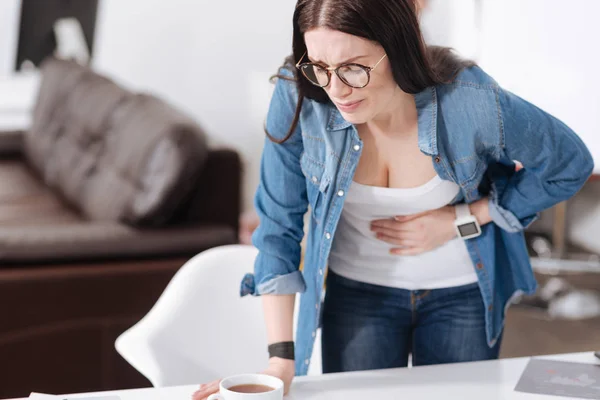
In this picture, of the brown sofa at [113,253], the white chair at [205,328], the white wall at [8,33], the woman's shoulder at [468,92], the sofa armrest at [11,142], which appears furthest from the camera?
the white wall at [8,33]

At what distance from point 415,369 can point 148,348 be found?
0.58 m

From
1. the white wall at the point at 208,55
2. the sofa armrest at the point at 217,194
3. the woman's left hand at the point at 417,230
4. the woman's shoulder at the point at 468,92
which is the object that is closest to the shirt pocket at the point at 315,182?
the woman's left hand at the point at 417,230

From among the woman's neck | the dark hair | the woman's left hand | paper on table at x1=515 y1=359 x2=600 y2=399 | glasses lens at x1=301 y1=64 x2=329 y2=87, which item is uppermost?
the dark hair

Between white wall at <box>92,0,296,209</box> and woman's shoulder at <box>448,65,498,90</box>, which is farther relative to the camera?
white wall at <box>92,0,296,209</box>

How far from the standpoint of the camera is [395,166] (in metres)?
1.46

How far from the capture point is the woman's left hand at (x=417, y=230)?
4.88ft

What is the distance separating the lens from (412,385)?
1.33 m

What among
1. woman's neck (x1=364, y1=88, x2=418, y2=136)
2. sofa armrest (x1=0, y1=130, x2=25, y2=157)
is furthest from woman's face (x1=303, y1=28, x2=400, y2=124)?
sofa armrest (x1=0, y1=130, x2=25, y2=157)

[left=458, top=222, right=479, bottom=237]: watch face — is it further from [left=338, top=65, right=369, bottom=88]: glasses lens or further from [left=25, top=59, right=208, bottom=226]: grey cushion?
[left=25, top=59, right=208, bottom=226]: grey cushion

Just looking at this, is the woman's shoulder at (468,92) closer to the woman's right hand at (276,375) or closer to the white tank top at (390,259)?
the white tank top at (390,259)

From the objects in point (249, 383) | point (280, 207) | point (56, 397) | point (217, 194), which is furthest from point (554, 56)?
point (56, 397)

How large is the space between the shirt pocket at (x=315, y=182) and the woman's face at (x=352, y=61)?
0.16m

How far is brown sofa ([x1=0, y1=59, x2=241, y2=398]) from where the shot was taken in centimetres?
230

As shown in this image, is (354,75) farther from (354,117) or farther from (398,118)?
(398,118)
